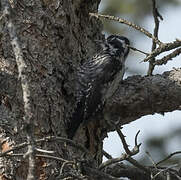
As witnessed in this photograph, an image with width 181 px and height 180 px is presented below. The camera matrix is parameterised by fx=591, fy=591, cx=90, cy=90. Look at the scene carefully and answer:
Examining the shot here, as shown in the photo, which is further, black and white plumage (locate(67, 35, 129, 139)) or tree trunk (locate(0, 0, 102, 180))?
black and white plumage (locate(67, 35, 129, 139))

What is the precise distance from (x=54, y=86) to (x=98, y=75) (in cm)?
92

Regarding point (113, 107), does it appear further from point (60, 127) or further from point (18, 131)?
point (18, 131)

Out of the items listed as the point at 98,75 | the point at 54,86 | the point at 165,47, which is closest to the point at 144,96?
the point at 54,86

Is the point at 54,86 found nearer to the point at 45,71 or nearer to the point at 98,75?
the point at 45,71

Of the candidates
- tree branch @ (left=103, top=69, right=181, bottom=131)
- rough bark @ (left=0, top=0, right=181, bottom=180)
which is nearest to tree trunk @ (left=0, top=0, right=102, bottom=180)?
rough bark @ (left=0, top=0, right=181, bottom=180)

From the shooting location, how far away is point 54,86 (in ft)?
11.0

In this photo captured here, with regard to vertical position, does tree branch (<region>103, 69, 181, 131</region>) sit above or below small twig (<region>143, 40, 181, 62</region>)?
above

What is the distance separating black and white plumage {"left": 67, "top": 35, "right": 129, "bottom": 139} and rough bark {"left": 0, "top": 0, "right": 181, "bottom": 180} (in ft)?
0.33

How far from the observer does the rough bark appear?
9.91 ft

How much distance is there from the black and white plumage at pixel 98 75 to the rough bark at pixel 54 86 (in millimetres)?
101

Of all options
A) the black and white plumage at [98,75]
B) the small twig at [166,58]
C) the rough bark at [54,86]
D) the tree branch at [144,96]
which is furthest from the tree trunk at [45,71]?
the small twig at [166,58]

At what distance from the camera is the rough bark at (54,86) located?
9.91ft

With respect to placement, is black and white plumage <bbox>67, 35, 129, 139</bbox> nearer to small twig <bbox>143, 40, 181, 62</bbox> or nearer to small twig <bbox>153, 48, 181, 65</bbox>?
small twig <bbox>153, 48, 181, 65</bbox>

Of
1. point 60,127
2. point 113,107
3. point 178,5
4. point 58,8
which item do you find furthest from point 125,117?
point 178,5
